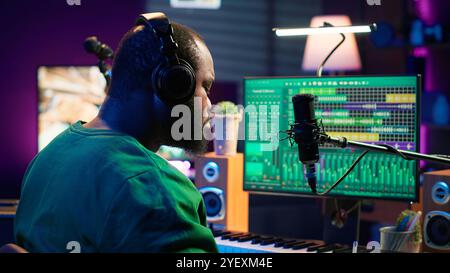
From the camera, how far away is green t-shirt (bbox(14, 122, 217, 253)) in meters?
1.09

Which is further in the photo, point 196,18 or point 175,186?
point 196,18

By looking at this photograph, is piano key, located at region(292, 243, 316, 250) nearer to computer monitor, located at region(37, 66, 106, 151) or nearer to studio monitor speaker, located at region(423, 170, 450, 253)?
studio monitor speaker, located at region(423, 170, 450, 253)

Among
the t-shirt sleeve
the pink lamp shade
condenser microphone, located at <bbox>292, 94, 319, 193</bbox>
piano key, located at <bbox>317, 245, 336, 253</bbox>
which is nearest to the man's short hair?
the t-shirt sleeve

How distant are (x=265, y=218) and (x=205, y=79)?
3.85 m

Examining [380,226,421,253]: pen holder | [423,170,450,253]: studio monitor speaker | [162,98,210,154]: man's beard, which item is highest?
[162,98,210,154]: man's beard

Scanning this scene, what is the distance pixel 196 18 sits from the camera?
220 inches

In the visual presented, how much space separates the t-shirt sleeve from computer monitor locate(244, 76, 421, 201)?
48.5 inches

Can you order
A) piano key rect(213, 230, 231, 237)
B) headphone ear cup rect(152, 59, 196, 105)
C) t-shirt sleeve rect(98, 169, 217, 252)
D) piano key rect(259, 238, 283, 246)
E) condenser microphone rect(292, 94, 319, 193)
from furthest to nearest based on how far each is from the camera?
1. piano key rect(213, 230, 231, 237)
2. piano key rect(259, 238, 283, 246)
3. condenser microphone rect(292, 94, 319, 193)
4. headphone ear cup rect(152, 59, 196, 105)
5. t-shirt sleeve rect(98, 169, 217, 252)

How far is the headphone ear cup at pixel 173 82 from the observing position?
4.30 ft

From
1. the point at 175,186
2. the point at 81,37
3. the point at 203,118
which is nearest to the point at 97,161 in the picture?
the point at 175,186

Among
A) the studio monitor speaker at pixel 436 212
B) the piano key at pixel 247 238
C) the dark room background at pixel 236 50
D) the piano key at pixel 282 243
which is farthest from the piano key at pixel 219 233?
the dark room background at pixel 236 50

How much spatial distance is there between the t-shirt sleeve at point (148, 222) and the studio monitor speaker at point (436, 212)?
115cm

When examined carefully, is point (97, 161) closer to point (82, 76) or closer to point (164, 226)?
point (164, 226)

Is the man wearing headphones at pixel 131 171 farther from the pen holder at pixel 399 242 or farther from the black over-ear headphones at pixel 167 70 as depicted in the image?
the pen holder at pixel 399 242
